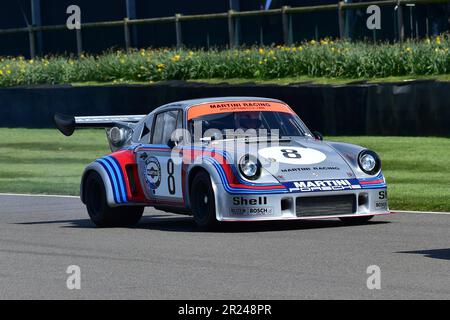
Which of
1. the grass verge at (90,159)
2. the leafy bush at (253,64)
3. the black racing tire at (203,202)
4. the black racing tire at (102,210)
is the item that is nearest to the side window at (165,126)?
the black racing tire at (102,210)

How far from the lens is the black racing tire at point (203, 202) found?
12.4 meters

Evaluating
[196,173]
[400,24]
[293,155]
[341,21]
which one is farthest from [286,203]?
[341,21]

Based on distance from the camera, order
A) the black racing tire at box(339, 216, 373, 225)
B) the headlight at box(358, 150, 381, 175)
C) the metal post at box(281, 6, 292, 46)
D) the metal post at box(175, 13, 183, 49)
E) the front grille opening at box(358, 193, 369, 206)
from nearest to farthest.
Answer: the front grille opening at box(358, 193, 369, 206)
the headlight at box(358, 150, 381, 175)
the black racing tire at box(339, 216, 373, 225)
the metal post at box(281, 6, 292, 46)
the metal post at box(175, 13, 183, 49)

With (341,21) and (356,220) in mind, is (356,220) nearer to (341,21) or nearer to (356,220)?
(356,220)

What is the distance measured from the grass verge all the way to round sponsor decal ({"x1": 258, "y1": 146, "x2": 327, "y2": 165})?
7.32ft

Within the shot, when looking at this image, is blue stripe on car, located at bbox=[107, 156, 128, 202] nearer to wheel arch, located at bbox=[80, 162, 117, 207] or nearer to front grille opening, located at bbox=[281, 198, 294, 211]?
wheel arch, located at bbox=[80, 162, 117, 207]

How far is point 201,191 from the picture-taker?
41.5 feet

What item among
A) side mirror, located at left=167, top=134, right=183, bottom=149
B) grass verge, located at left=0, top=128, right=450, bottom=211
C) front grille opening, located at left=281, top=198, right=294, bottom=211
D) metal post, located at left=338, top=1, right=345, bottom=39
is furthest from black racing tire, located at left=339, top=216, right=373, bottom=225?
metal post, located at left=338, top=1, right=345, bottom=39

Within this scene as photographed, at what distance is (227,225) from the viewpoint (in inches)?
519

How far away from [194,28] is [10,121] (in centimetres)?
522

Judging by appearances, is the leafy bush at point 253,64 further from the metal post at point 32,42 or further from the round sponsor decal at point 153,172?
the round sponsor decal at point 153,172

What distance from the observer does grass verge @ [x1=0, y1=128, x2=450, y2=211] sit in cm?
1591

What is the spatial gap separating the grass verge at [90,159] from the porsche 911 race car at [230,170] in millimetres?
2040
